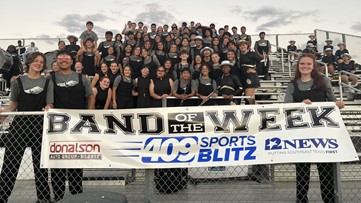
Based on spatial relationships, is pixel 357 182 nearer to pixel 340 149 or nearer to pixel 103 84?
pixel 340 149

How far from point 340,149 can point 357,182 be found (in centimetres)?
256

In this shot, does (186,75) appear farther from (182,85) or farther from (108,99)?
(108,99)

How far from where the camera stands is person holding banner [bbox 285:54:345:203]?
4.16m

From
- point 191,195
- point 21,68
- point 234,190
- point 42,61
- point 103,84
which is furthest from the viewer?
point 21,68

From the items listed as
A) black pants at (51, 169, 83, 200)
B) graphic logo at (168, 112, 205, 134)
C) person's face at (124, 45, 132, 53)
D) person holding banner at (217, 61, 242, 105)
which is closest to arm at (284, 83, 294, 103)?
graphic logo at (168, 112, 205, 134)

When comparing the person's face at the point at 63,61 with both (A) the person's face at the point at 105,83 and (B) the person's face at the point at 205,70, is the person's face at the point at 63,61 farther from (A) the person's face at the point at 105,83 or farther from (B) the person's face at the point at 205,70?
(B) the person's face at the point at 205,70

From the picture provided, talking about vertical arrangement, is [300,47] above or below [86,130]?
above

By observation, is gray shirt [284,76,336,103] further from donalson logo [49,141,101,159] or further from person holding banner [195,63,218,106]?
donalson logo [49,141,101,159]

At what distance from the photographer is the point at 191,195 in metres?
5.25

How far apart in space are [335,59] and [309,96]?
9595mm

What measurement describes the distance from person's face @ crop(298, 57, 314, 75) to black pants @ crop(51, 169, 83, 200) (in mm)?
3243

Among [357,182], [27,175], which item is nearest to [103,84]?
[27,175]

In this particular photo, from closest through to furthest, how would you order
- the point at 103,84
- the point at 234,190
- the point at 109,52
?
the point at 234,190 → the point at 103,84 → the point at 109,52

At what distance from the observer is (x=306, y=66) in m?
4.31
